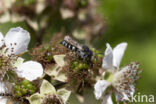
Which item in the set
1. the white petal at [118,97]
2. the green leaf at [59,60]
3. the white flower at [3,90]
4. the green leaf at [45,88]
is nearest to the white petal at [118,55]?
the white petal at [118,97]

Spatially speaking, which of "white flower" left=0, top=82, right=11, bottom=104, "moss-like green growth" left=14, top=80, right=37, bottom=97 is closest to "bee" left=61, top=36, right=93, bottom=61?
"moss-like green growth" left=14, top=80, right=37, bottom=97

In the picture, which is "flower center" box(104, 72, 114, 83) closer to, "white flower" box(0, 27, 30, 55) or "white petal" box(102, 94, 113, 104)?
"white petal" box(102, 94, 113, 104)

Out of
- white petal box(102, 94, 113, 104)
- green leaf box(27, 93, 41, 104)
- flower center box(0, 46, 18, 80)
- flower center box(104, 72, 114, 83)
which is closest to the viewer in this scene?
green leaf box(27, 93, 41, 104)

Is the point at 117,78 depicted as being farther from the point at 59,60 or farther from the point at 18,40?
the point at 18,40

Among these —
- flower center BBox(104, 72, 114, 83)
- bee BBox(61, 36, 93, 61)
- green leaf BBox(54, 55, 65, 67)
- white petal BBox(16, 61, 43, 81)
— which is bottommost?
white petal BBox(16, 61, 43, 81)

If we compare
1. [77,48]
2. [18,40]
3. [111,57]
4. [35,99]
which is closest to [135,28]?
[111,57]

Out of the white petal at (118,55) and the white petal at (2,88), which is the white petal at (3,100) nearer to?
the white petal at (2,88)

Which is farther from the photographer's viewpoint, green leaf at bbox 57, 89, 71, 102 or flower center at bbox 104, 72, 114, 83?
flower center at bbox 104, 72, 114, 83
